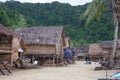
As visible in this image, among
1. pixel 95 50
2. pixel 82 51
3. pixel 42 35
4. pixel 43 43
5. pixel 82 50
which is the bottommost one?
pixel 82 51

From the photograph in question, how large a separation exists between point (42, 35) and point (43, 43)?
4.48 ft

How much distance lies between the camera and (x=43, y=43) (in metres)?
32.4

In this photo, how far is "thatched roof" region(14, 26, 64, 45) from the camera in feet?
107

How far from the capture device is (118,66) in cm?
2323

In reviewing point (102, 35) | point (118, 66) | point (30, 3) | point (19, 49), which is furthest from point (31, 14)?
point (118, 66)

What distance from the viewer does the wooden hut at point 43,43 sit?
106ft

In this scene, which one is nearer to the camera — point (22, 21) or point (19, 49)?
point (19, 49)

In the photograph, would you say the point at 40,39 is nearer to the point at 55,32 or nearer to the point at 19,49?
the point at 55,32

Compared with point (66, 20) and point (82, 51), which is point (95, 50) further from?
point (66, 20)

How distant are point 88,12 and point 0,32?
7.89 m

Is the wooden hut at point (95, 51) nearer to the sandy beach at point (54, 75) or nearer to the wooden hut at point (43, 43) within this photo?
the wooden hut at point (43, 43)

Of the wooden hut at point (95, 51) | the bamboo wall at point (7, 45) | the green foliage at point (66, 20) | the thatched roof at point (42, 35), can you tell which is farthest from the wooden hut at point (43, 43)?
the green foliage at point (66, 20)

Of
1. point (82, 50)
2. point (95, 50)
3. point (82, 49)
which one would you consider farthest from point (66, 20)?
point (95, 50)

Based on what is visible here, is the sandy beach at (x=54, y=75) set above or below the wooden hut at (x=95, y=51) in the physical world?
above
